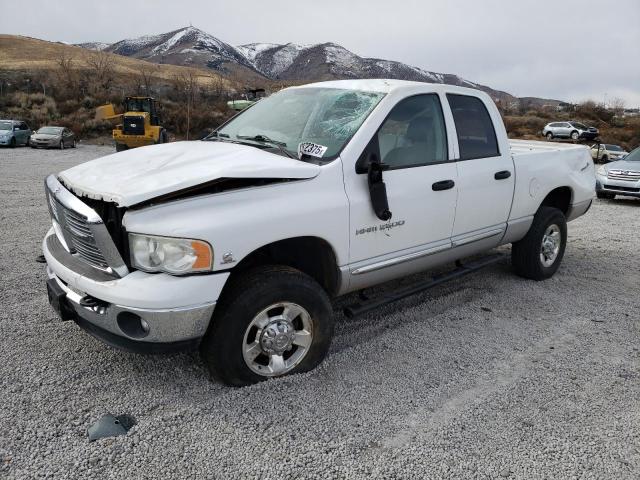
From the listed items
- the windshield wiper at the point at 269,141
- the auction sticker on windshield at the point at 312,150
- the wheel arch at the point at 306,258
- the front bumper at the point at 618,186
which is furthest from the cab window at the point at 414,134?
the front bumper at the point at 618,186

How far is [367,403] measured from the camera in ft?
9.94

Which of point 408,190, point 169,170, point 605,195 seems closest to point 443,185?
point 408,190

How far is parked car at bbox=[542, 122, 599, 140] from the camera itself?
43656 millimetres

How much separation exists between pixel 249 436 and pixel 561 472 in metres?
1.58

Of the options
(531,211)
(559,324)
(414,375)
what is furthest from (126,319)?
(531,211)

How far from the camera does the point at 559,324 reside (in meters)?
4.32

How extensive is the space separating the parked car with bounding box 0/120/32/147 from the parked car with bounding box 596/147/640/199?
25.2m

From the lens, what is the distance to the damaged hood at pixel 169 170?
2742 mm

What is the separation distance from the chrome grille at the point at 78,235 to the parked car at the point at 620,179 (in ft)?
40.9

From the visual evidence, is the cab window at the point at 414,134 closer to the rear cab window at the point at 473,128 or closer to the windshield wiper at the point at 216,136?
the rear cab window at the point at 473,128

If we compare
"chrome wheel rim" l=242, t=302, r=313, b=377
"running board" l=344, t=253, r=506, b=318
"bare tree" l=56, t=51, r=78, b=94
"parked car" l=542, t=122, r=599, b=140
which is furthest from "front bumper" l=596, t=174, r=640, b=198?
"bare tree" l=56, t=51, r=78, b=94

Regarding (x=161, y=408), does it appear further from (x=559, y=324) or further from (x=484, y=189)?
(x=559, y=324)

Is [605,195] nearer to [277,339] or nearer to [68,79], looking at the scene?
[277,339]

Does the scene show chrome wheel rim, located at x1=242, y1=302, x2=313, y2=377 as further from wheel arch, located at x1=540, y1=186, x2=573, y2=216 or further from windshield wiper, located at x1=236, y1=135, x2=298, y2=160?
wheel arch, located at x1=540, y1=186, x2=573, y2=216
